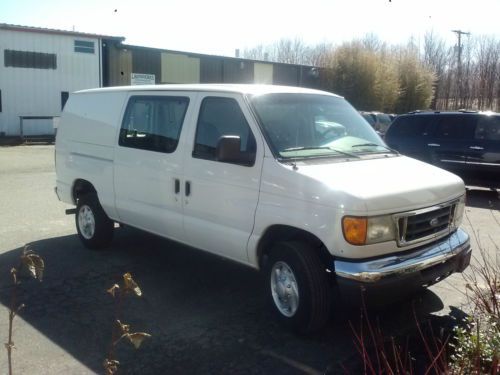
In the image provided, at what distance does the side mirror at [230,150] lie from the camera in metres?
4.35

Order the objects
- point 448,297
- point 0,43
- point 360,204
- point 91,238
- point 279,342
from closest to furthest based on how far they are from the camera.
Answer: point 360,204
point 279,342
point 448,297
point 91,238
point 0,43

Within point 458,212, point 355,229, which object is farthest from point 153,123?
point 458,212

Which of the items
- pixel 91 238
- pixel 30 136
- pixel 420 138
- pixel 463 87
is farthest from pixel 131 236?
pixel 463 87

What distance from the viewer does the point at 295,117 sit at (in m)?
4.84

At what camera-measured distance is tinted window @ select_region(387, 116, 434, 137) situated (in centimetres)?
1155

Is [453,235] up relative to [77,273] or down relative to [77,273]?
up

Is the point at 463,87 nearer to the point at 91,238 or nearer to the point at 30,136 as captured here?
the point at 30,136

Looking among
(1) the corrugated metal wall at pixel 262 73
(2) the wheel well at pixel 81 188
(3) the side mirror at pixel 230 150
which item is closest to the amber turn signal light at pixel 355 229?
(3) the side mirror at pixel 230 150

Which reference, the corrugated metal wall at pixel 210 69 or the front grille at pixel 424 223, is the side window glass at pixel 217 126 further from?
the corrugated metal wall at pixel 210 69

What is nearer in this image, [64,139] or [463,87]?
[64,139]

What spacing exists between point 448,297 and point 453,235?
82cm

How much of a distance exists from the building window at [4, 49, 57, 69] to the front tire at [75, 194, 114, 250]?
20.9 m

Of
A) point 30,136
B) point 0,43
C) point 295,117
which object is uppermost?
point 0,43

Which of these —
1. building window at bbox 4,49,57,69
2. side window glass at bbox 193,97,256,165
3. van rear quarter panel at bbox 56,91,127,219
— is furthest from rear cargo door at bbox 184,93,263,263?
building window at bbox 4,49,57,69
